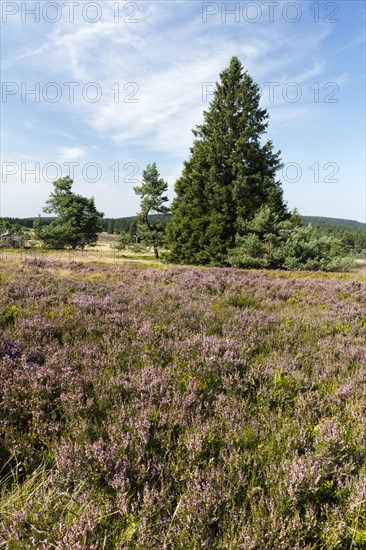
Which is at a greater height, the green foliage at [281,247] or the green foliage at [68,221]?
the green foliage at [68,221]

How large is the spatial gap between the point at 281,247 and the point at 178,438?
2300cm

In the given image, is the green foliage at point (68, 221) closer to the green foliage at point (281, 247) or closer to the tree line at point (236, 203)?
the tree line at point (236, 203)

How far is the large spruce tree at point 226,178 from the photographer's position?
87.8 feet

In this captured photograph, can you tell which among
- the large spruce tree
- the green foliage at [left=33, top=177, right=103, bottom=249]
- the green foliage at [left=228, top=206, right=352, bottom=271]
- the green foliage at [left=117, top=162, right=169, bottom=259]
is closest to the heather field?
the green foliage at [left=228, top=206, right=352, bottom=271]

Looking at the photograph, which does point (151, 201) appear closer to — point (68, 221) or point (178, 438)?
point (68, 221)

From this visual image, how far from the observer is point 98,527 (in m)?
1.52

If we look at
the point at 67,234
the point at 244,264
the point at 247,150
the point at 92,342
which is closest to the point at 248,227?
the point at 244,264

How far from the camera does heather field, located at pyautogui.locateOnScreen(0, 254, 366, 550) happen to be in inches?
59.9

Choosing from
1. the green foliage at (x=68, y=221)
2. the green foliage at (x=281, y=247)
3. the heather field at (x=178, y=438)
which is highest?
the green foliage at (x=68, y=221)

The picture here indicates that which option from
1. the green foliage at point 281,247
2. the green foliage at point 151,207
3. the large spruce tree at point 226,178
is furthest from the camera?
the green foliage at point 151,207


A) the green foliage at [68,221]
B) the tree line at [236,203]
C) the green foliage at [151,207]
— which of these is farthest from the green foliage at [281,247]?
the green foliage at [68,221]

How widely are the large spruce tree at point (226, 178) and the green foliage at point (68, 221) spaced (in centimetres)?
2189

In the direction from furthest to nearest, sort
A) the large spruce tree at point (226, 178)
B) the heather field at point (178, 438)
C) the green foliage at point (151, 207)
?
the green foliage at point (151, 207) → the large spruce tree at point (226, 178) → the heather field at point (178, 438)

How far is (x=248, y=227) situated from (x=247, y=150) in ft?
23.9
